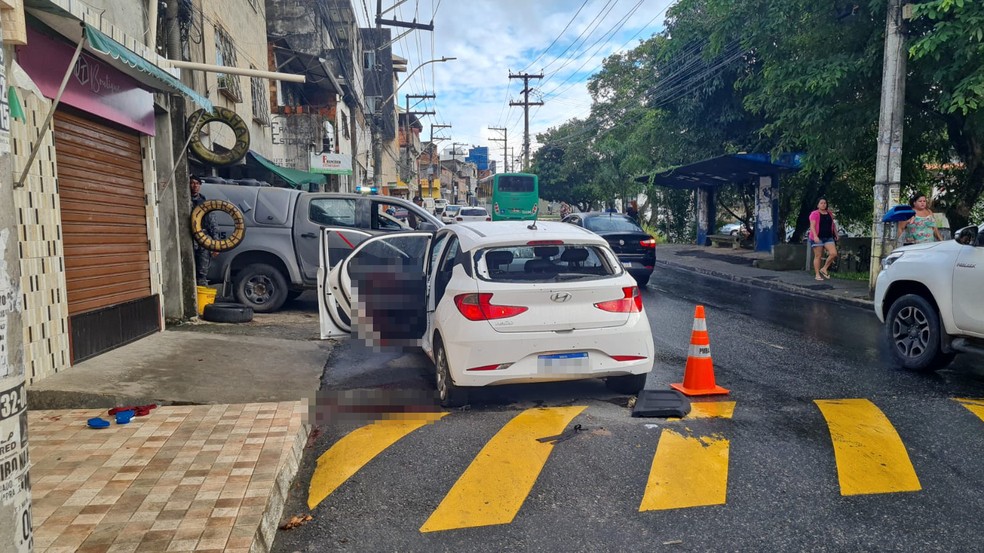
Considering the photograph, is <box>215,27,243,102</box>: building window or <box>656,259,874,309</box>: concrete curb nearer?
<box>656,259,874,309</box>: concrete curb

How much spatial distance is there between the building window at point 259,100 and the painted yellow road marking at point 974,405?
18086 mm

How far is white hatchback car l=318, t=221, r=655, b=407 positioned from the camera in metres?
5.34

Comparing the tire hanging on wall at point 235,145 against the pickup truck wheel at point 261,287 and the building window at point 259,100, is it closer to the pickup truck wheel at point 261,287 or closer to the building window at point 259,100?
the pickup truck wheel at point 261,287

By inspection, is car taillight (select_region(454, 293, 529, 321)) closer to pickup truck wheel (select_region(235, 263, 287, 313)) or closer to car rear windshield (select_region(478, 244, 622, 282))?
car rear windshield (select_region(478, 244, 622, 282))

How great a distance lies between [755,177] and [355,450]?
22428 millimetres

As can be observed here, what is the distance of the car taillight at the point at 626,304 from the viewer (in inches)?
219

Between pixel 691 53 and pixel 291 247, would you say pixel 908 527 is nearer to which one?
pixel 291 247

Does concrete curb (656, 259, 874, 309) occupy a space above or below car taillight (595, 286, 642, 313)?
below

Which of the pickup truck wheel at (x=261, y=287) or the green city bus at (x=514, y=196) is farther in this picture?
the green city bus at (x=514, y=196)

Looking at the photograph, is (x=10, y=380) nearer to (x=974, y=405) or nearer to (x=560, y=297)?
(x=560, y=297)

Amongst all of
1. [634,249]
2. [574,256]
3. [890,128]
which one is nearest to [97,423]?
[574,256]

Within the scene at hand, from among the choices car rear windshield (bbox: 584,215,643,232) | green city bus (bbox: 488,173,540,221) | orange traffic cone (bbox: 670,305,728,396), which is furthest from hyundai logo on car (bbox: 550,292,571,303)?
green city bus (bbox: 488,173,540,221)

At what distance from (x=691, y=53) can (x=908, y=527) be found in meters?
21.1

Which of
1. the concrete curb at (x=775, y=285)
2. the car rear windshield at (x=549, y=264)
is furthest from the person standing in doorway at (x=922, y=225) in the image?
the car rear windshield at (x=549, y=264)
